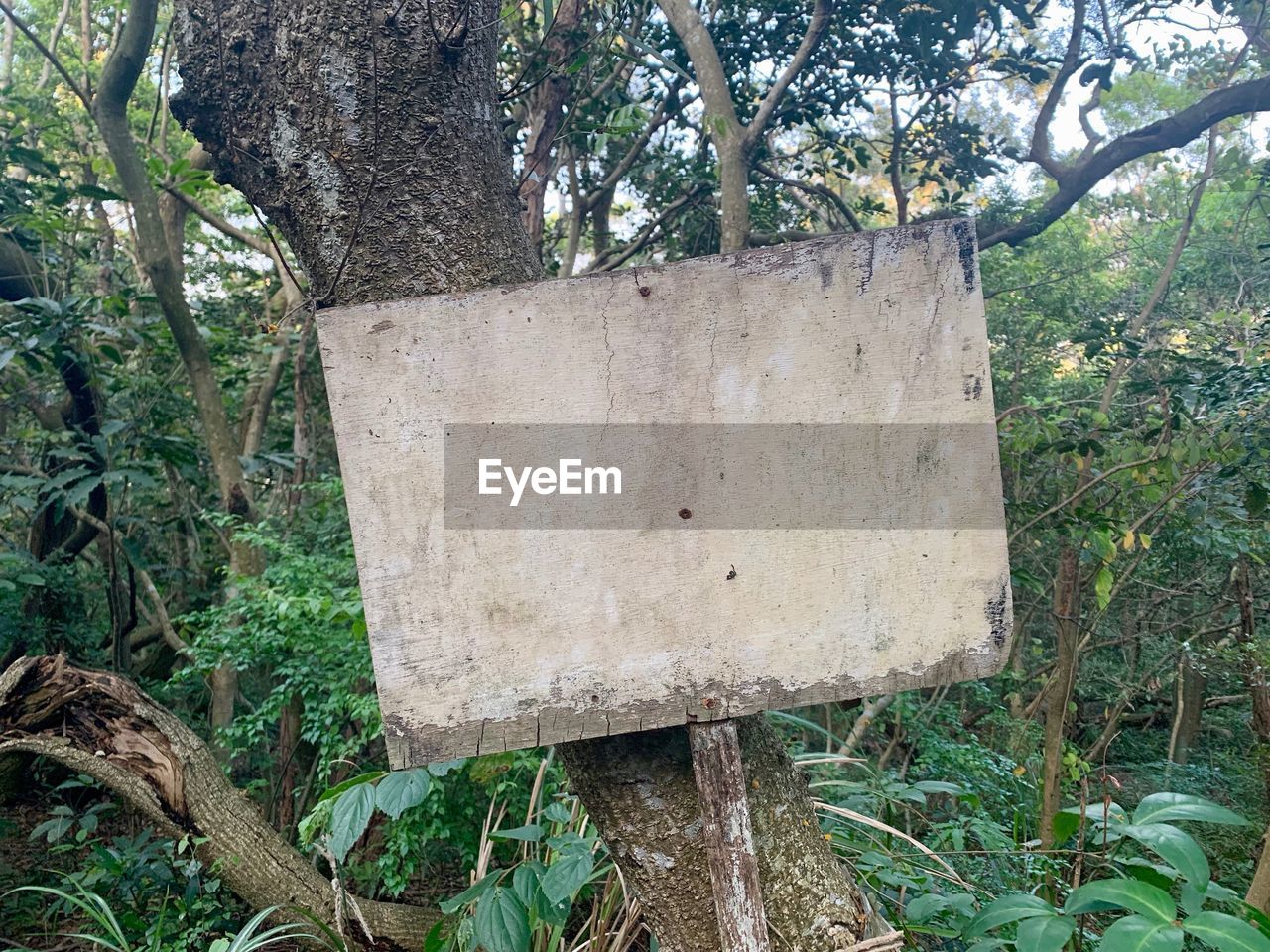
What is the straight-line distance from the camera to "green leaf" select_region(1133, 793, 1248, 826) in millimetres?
1268

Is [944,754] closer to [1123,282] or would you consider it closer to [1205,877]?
[1205,877]

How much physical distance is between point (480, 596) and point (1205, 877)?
1.11m

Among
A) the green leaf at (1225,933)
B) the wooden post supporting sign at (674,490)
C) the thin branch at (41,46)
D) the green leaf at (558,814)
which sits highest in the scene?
the thin branch at (41,46)

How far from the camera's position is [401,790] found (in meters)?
1.42

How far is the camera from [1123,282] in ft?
21.9

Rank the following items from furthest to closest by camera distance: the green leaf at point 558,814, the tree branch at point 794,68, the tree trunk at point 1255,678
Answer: the tree branch at point 794,68
the tree trunk at point 1255,678
the green leaf at point 558,814

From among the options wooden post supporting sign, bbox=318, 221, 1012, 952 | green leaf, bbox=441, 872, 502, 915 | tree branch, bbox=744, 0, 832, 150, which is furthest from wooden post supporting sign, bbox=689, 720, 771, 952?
tree branch, bbox=744, 0, 832, 150

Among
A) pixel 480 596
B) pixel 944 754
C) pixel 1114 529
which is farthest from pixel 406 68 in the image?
pixel 944 754

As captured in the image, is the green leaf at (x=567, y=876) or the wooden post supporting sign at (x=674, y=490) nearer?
the wooden post supporting sign at (x=674, y=490)

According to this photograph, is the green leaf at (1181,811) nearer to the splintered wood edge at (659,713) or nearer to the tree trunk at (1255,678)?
the splintered wood edge at (659,713)

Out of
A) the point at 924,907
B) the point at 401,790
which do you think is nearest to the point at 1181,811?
the point at 924,907

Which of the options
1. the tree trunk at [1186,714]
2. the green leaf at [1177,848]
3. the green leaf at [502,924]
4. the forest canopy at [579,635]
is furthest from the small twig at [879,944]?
the tree trunk at [1186,714]

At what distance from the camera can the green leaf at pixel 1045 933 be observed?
3.79 ft

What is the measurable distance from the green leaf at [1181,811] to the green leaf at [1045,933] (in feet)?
0.83
